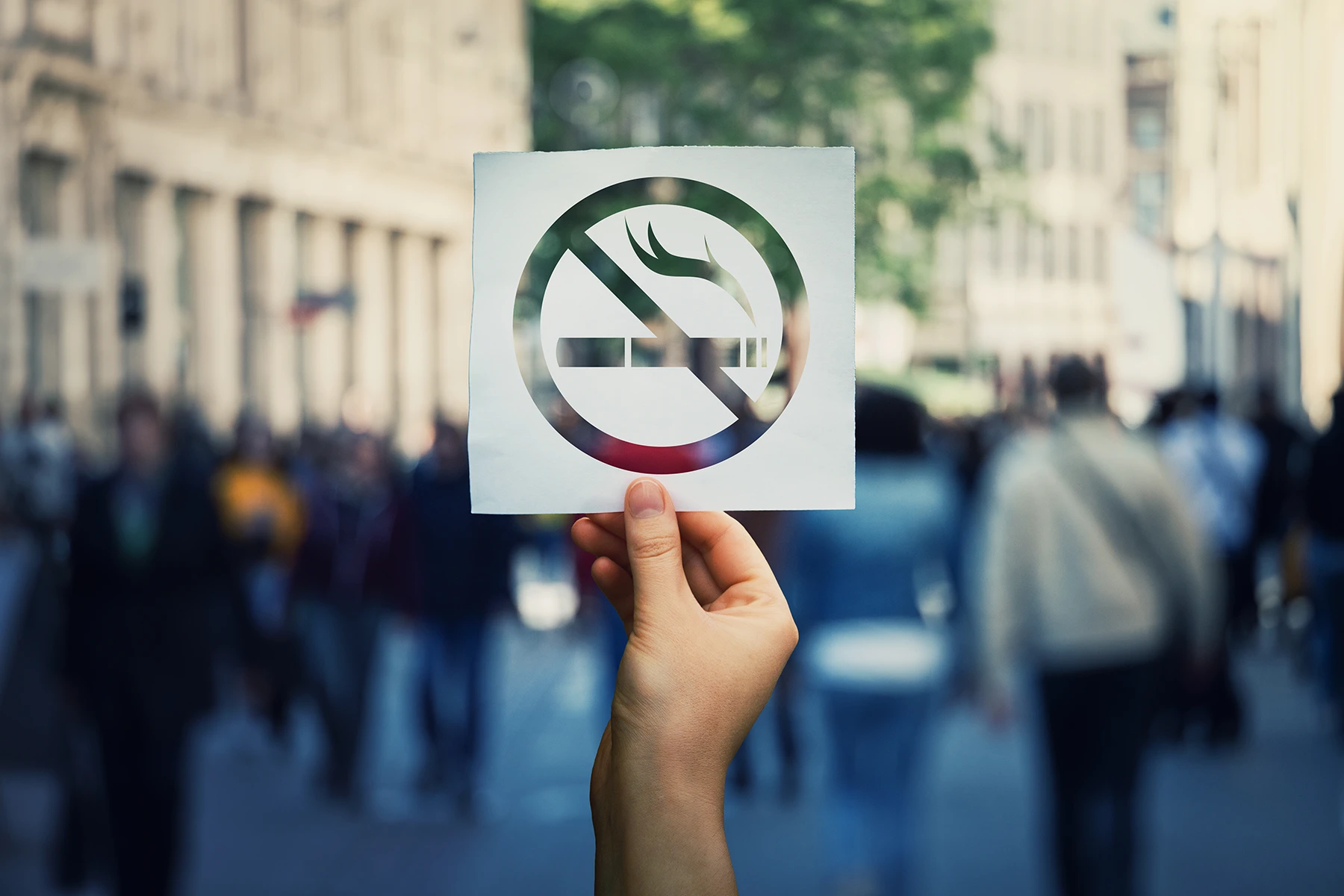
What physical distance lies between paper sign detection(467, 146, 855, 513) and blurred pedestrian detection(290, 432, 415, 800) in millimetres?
7470

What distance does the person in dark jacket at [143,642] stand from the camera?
6.54m

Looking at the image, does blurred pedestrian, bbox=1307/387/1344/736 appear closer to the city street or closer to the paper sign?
the city street

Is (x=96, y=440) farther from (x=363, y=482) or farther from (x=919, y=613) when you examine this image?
(x=919, y=613)

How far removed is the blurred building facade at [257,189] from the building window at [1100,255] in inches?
1250

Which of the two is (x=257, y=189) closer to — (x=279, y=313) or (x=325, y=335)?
(x=279, y=313)

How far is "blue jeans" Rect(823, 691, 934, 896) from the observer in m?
6.68

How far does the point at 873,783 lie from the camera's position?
6719 mm

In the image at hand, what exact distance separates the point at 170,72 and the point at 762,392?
2210cm

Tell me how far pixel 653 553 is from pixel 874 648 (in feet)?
15.7

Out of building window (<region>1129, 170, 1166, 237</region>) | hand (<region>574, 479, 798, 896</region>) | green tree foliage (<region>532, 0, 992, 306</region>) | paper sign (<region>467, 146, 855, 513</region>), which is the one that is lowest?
hand (<region>574, 479, 798, 896</region>)

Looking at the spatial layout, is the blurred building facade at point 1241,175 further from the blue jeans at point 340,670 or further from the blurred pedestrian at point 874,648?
the blurred pedestrian at point 874,648

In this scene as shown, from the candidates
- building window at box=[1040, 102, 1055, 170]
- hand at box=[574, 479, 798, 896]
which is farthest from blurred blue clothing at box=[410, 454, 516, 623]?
building window at box=[1040, 102, 1055, 170]

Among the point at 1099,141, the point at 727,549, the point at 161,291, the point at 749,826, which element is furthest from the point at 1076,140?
the point at 727,549

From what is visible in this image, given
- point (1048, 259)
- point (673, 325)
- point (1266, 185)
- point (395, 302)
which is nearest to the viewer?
point (673, 325)
